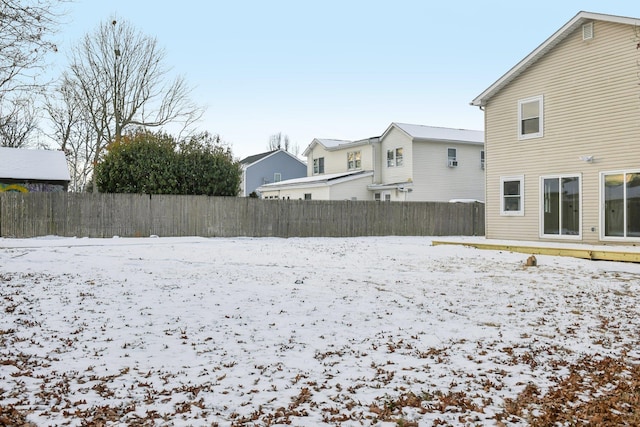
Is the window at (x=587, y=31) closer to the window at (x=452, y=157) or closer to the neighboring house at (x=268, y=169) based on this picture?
the window at (x=452, y=157)

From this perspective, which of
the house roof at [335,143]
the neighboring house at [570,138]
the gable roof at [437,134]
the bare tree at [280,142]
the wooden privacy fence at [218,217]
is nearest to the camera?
the neighboring house at [570,138]

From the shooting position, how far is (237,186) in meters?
22.7

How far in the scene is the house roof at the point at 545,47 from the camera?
1409cm

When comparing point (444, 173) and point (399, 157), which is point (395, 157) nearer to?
point (399, 157)

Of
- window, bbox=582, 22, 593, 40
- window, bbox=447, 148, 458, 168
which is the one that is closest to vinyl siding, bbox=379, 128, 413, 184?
window, bbox=447, 148, 458, 168

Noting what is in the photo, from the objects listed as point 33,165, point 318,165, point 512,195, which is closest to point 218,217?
point 512,195

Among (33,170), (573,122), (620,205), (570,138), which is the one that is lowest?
(620,205)

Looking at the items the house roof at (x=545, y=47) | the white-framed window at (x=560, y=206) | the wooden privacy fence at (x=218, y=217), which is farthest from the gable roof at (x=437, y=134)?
the white-framed window at (x=560, y=206)

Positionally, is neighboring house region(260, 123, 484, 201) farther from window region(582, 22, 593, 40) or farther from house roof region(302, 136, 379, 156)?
window region(582, 22, 593, 40)

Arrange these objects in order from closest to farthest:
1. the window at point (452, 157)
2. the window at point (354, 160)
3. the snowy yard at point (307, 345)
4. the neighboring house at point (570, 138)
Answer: the snowy yard at point (307, 345), the neighboring house at point (570, 138), the window at point (452, 157), the window at point (354, 160)

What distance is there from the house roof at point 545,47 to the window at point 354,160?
44.1 ft

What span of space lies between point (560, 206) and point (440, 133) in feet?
45.4

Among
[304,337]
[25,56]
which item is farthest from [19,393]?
[25,56]

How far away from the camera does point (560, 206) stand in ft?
51.3
